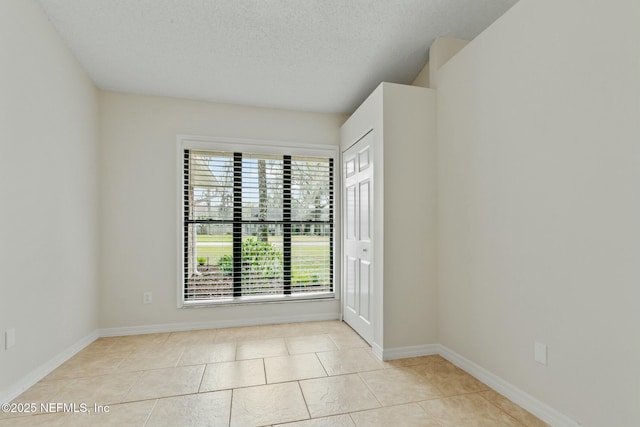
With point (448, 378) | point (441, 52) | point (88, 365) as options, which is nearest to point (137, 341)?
point (88, 365)

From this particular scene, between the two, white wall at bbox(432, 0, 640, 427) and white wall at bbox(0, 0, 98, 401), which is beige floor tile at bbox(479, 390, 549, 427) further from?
white wall at bbox(0, 0, 98, 401)

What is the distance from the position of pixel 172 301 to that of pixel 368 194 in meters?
2.48

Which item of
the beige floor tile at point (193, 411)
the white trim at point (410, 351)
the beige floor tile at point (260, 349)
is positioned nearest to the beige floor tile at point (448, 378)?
the white trim at point (410, 351)

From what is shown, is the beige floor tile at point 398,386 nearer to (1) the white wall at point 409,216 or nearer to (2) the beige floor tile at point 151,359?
(1) the white wall at point 409,216

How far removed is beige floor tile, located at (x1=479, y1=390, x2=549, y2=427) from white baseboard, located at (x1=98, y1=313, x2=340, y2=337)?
1986mm

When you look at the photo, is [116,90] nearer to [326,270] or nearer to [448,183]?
[326,270]

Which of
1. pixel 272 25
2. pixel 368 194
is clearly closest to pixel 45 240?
pixel 272 25

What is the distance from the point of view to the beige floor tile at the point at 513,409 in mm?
1804

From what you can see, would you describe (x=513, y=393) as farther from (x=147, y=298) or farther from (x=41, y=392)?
(x=147, y=298)

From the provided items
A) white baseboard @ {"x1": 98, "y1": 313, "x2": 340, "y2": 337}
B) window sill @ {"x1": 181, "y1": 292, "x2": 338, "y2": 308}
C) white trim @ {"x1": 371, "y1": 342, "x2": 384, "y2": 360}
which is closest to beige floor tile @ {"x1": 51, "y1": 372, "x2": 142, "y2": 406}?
white baseboard @ {"x1": 98, "y1": 313, "x2": 340, "y2": 337}

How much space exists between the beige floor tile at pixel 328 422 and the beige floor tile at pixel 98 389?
124cm

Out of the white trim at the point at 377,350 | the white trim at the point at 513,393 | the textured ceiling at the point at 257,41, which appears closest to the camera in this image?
the white trim at the point at 513,393

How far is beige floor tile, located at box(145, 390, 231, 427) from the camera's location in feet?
5.93

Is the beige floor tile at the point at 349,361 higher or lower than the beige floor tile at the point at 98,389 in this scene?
lower
